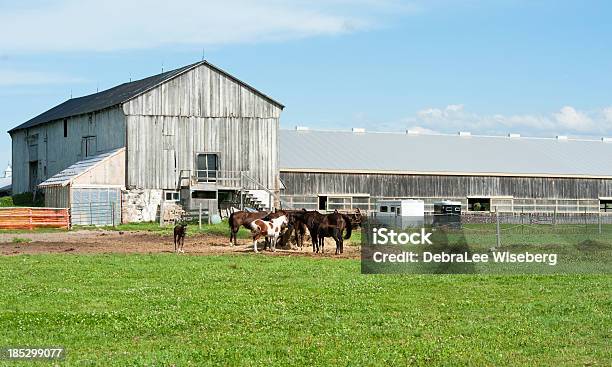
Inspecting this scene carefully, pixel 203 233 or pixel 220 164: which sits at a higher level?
pixel 220 164

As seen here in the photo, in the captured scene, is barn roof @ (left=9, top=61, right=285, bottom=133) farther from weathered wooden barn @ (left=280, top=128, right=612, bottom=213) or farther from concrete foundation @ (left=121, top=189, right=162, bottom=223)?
weathered wooden barn @ (left=280, top=128, right=612, bottom=213)

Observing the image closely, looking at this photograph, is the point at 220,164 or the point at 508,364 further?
the point at 220,164

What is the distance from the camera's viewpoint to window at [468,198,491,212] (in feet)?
219

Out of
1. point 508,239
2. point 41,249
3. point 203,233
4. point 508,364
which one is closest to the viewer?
point 508,364

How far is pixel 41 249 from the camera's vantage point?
3262 cm

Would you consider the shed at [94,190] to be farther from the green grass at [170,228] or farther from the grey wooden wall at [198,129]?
the green grass at [170,228]

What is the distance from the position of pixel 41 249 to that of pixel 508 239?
1714cm

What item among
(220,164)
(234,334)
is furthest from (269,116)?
(234,334)

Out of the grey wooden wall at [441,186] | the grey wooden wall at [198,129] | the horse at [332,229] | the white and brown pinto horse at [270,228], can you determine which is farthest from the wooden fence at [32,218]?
the horse at [332,229]

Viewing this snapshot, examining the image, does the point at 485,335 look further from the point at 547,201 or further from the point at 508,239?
the point at 547,201

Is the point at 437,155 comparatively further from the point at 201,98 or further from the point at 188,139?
the point at 188,139

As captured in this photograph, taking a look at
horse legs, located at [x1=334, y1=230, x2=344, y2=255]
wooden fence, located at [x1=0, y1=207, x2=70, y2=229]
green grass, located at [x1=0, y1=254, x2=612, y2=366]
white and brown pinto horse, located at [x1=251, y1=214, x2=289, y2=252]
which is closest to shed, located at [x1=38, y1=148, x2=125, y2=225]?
wooden fence, located at [x1=0, y1=207, x2=70, y2=229]

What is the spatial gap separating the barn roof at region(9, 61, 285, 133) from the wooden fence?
27.1ft

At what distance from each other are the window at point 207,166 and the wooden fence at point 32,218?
8.87 meters
